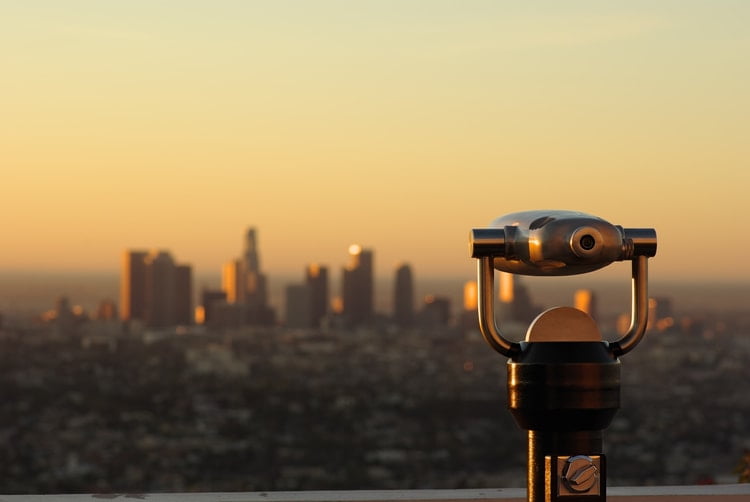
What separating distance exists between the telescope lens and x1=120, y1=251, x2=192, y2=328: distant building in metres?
29.2

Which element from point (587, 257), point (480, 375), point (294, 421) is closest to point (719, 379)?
point (480, 375)

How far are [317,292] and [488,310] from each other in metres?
32.3

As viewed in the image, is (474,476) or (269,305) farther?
(269,305)

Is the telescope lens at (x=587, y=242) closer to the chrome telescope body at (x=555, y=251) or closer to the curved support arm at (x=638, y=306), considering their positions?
the chrome telescope body at (x=555, y=251)

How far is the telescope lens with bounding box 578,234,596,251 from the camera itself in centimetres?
169

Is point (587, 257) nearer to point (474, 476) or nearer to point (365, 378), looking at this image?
point (474, 476)

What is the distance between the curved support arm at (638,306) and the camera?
5.88 ft

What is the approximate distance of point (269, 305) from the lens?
109 ft

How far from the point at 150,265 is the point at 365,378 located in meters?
9.58

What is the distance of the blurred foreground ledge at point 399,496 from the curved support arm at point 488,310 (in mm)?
881

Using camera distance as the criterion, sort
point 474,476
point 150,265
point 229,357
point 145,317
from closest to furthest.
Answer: point 474,476, point 229,357, point 145,317, point 150,265

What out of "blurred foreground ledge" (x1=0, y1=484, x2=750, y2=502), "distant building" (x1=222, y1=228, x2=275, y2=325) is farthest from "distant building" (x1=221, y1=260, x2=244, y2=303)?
"blurred foreground ledge" (x1=0, y1=484, x2=750, y2=502)

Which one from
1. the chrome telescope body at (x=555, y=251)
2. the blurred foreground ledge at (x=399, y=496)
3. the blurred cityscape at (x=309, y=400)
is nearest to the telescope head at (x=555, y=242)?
the chrome telescope body at (x=555, y=251)

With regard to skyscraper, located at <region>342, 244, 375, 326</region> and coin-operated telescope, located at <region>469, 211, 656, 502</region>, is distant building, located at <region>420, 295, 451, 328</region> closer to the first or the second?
skyscraper, located at <region>342, 244, 375, 326</region>
